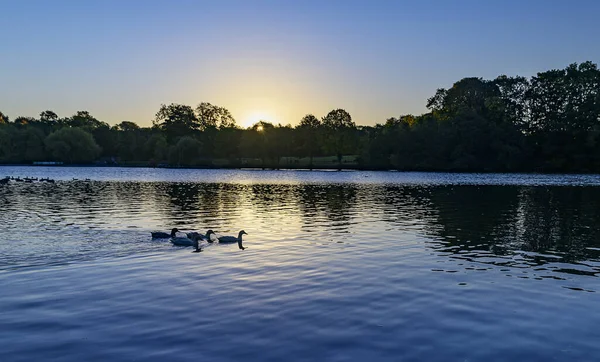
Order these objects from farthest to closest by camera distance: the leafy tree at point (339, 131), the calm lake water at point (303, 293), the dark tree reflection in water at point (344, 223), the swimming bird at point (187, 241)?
the leafy tree at point (339, 131), the swimming bird at point (187, 241), the dark tree reflection in water at point (344, 223), the calm lake water at point (303, 293)

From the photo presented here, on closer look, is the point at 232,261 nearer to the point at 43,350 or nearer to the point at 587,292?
the point at 43,350

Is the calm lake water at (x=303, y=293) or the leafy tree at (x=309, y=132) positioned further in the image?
the leafy tree at (x=309, y=132)

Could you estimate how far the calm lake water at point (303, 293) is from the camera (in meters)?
11.6

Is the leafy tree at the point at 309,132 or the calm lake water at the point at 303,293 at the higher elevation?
the leafy tree at the point at 309,132

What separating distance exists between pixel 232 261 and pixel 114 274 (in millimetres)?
5073

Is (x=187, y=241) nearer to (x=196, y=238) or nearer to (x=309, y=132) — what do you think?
(x=196, y=238)

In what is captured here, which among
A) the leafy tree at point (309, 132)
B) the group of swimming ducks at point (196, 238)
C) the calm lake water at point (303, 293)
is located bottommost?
the calm lake water at point (303, 293)

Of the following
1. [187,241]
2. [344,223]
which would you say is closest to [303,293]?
[187,241]

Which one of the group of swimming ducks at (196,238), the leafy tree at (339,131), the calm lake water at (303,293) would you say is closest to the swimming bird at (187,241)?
the group of swimming ducks at (196,238)

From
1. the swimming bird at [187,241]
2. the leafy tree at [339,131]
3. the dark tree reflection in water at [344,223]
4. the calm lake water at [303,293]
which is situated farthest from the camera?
the leafy tree at [339,131]

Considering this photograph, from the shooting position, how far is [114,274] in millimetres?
18656

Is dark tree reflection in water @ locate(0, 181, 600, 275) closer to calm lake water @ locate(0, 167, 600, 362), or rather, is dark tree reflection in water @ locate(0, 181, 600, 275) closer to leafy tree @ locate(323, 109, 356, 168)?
calm lake water @ locate(0, 167, 600, 362)

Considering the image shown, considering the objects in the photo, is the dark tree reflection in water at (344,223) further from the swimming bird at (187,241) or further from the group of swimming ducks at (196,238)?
the swimming bird at (187,241)

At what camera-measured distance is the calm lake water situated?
11.6 meters
